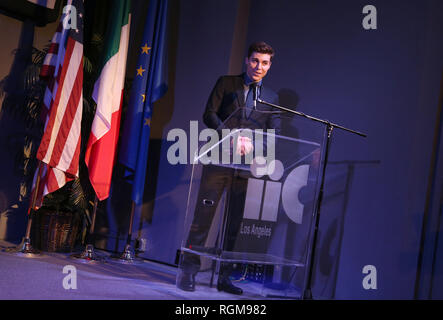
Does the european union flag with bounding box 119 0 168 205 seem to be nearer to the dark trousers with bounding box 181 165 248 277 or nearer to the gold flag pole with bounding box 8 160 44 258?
the gold flag pole with bounding box 8 160 44 258

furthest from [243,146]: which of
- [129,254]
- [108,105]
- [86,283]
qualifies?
[129,254]

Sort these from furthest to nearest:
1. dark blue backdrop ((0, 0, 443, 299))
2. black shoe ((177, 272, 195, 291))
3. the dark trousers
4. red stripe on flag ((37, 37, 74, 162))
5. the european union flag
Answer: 1. the european union flag
2. red stripe on flag ((37, 37, 74, 162))
3. dark blue backdrop ((0, 0, 443, 299))
4. black shoe ((177, 272, 195, 291))
5. the dark trousers

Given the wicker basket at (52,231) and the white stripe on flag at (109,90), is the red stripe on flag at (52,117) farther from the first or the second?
the wicker basket at (52,231)

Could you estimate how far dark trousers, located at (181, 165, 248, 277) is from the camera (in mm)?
2691

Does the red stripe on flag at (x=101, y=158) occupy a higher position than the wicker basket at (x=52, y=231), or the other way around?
the red stripe on flag at (x=101, y=158)

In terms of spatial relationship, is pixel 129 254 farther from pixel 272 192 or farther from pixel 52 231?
pixel 272 192

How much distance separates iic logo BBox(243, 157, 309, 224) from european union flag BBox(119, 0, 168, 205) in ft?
5.19

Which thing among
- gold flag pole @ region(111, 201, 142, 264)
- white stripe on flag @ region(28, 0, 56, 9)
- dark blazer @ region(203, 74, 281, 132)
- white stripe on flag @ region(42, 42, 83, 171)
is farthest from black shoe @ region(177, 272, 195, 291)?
white stripe on flag @ region(28, 0, 56, 9)

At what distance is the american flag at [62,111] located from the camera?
11.9 ft

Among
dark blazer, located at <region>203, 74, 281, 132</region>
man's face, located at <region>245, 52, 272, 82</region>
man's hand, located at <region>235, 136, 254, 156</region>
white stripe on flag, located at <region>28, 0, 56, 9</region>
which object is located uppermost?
white stripe on flag, located at <region>28, 0, 56, 9</region>

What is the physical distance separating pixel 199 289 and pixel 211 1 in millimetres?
2693

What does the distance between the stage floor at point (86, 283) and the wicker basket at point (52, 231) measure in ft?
0.76

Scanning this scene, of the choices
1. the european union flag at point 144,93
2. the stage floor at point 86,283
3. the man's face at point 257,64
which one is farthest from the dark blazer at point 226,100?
the stage floor at point 86,283

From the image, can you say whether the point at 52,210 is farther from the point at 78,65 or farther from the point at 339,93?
the point at 339,93
